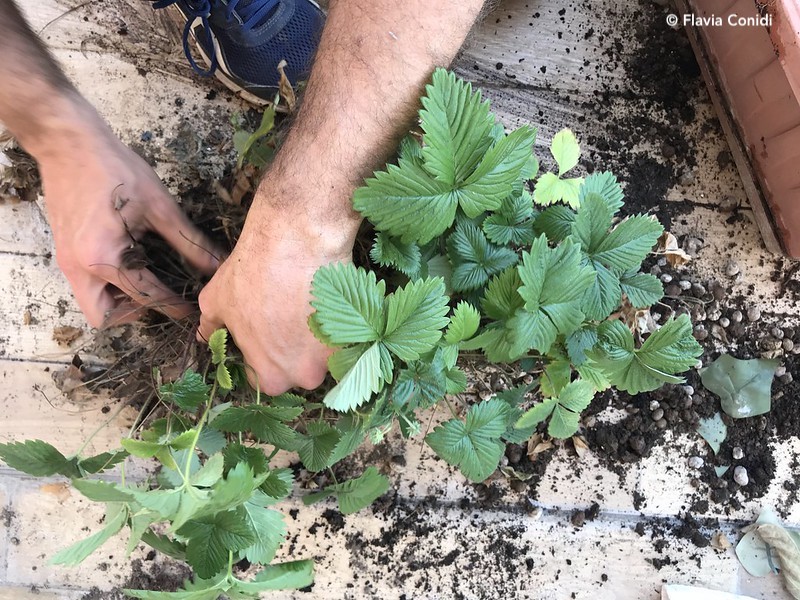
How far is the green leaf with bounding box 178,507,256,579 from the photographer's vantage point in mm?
702


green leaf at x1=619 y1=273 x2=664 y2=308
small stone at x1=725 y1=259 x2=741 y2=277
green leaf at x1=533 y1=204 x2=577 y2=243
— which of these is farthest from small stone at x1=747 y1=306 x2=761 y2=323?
green leaf at x1=533 y1=204 x2=577 y2=243

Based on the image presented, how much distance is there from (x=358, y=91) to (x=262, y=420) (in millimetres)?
466

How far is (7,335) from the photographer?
122cm

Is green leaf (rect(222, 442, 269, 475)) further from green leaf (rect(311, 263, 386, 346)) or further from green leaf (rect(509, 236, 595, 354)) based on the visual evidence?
green leaf (rect(509, 236, 595, 354))

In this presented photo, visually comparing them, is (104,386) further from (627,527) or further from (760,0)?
(760,0)

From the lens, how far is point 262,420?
0.79m

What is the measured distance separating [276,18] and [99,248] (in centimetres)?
60

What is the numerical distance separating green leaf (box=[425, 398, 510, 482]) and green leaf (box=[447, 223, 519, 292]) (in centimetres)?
19

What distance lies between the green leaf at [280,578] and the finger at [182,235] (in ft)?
1.68

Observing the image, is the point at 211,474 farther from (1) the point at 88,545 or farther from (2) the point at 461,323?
(2) the point at 461,323

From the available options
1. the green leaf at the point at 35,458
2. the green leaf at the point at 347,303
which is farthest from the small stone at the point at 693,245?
the green leaf at the point at 35,458

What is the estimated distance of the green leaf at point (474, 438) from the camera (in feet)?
2.78

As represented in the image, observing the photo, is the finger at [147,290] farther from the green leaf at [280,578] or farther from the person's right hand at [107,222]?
the green leaf at [280,578]

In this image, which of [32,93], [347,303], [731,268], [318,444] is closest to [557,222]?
[347,303]
